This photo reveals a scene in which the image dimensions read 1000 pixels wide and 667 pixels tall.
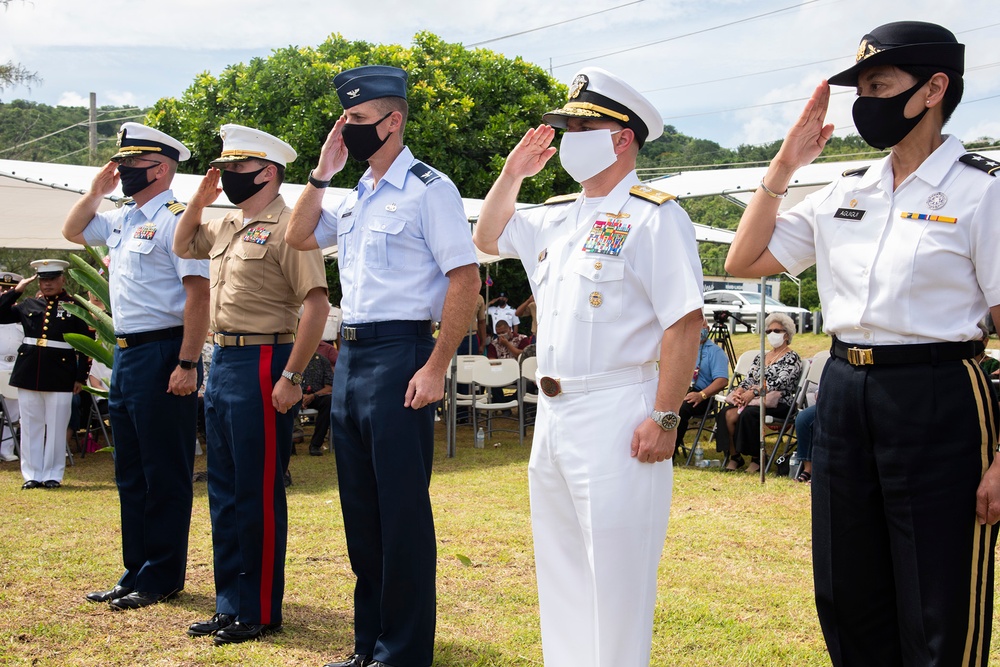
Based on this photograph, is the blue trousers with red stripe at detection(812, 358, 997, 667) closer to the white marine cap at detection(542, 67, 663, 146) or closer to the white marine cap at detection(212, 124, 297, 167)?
the white marine cap at detection(542, 67, 663, 146)

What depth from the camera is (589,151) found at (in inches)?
122

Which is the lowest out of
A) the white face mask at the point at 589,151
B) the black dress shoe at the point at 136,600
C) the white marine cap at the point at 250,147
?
the black dress shoe at the point at 136,600

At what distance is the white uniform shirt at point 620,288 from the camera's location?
9.77ft

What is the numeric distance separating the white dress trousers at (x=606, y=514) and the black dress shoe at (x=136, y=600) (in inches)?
103

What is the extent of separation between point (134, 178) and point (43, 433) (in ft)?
16.5

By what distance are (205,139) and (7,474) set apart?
8.76 meters

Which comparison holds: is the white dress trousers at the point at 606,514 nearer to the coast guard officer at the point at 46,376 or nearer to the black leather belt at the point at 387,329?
the black leather belt at the point at 387,329

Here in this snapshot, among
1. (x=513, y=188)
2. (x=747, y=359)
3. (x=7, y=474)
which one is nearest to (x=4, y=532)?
(x=7, y=474)

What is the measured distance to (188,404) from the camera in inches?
194

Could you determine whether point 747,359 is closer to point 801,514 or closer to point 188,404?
point 801,514

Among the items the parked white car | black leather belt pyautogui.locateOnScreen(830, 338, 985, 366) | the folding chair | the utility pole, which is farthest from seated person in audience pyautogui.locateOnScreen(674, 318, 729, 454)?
the utility pole

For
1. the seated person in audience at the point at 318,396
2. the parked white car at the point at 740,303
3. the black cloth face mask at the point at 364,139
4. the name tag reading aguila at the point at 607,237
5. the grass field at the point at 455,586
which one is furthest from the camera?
the parked white car at the point at 740,303

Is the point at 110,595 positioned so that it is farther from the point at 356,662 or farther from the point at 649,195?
the point at 649,195

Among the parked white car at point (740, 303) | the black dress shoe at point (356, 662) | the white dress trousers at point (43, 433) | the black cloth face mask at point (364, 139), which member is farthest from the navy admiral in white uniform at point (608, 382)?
the parked white car at point (740, 303)
